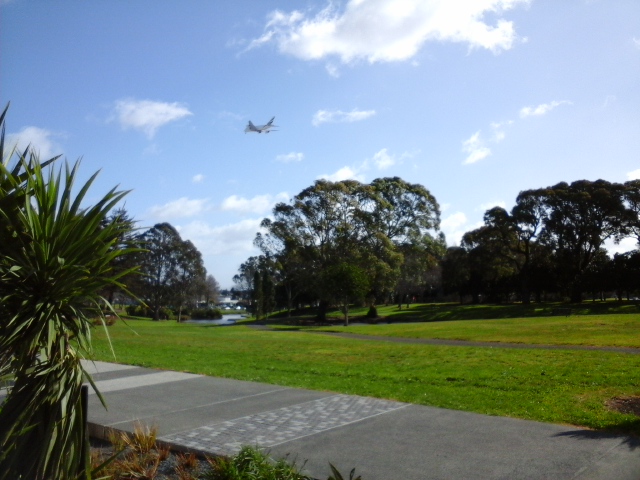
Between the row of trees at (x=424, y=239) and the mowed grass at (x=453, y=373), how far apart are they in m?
32.4

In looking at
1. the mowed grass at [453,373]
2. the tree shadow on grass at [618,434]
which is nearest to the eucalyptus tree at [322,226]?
the mowed grass at [453,373]

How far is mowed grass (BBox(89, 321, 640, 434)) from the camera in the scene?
9414mm

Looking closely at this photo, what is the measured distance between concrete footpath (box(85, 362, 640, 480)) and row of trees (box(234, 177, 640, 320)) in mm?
40362

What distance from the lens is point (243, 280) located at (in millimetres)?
106562

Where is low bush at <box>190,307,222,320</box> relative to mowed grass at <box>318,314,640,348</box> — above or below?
above

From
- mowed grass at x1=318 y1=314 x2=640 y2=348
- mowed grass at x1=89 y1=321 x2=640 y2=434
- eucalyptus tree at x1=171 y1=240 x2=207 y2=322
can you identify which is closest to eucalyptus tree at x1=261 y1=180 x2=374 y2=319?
eucalyptus tree at x1=171 y1=240 x2=207 y2=322

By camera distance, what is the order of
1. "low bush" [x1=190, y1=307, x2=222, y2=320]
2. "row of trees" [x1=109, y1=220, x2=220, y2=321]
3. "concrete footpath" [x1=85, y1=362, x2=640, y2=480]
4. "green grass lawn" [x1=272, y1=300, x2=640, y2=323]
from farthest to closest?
"low bush" [x1=190, y1=307, x2=222, y2=320]
"row of trees" [x1=109, y1=220, x2=220, y2=321]
"green grass lawn" [x1=272, y1=300, x2=640, y2=323]
"concrete footpath" [x1=85, y1=362, x2=640, y2=480]

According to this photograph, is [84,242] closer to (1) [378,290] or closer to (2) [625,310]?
(2) [625,310]

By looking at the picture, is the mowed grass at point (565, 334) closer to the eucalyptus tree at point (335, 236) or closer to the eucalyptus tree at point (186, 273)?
the eucalyptus tree at point (335, 236)

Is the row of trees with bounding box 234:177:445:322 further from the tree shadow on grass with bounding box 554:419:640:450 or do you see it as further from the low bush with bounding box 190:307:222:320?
the tree shadow on grass with bounding box 554:419:640:450

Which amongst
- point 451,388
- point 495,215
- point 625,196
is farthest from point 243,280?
Answer: point 451,388

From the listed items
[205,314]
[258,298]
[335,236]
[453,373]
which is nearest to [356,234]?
[335,236]

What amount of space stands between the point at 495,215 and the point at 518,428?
57431 millimetres

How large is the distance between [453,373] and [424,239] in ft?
165
